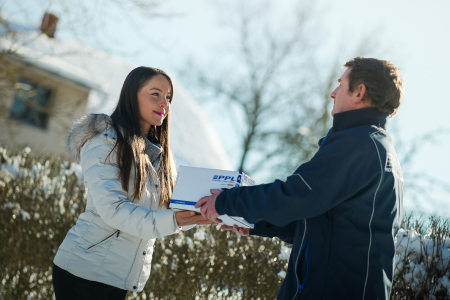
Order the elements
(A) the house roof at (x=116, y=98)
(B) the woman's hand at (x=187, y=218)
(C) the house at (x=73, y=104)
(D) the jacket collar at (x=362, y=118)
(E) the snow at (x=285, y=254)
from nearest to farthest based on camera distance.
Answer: (D) the jacket collar at (x=362, y=118), (B) the woman's hand at (x=187, y=218), (E) the snow at (x=285, y=254), (C) the house at (x=73, y=104), (A) the house roof at (x=116, y=98)

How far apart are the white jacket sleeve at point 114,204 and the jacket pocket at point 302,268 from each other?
0.81 metres

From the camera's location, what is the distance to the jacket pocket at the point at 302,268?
223 centimetres

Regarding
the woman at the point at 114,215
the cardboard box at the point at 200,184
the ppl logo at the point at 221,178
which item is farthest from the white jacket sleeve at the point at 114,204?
the ppl logo at the point at 221,178

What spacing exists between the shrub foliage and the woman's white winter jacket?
1.68 m

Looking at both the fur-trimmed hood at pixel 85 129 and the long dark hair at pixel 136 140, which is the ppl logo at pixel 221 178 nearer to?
the long dark hair at pixel 136 140

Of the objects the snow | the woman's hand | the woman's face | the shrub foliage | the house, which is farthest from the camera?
the house

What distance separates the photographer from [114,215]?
2.56 m

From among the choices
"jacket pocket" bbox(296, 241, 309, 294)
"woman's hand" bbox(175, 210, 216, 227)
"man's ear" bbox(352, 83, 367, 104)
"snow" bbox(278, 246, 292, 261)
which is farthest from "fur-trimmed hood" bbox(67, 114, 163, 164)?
"snow" bbox(278, 246, 292, 261)

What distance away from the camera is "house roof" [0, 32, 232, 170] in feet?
50.3

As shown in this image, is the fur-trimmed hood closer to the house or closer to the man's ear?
the man's ear

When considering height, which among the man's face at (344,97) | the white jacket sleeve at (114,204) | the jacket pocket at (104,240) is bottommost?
the jacket pocket at (104,240)

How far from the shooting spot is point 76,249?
2.62m

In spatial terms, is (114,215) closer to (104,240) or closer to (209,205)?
(104,240)

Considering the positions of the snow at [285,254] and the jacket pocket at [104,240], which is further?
the snow at [285,254]
